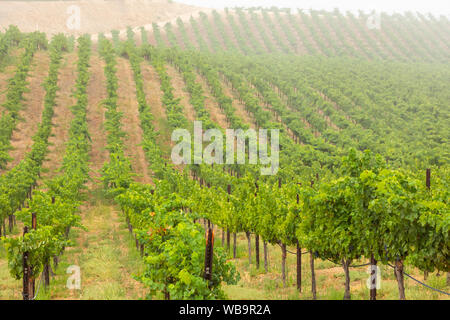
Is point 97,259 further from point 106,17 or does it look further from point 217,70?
point 106,17

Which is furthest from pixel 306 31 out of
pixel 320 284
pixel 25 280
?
pixel 25 280

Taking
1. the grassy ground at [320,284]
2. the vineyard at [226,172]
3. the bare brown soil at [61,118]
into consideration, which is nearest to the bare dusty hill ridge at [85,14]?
the vineyard at [226,172]

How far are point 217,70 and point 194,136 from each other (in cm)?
2919

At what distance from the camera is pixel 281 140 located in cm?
5050

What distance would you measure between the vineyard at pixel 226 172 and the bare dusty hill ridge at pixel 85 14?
81.4 feet

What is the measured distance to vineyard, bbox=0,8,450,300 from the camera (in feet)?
39.3

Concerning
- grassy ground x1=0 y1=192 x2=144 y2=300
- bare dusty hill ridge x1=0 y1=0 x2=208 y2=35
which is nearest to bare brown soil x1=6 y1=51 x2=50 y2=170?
grassy ground x1=0 y1=192 x2=144 y2=300

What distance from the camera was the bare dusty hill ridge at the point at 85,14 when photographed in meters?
130

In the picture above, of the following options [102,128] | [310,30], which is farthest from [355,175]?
[310,30]

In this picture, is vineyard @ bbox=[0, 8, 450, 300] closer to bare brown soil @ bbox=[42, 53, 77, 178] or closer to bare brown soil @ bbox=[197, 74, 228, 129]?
bare brown soil @ bbox=[42, 53, 77, 178]

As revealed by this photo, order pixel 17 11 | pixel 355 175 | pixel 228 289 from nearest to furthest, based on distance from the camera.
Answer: pixel 355 175 < pixel 228 289 < pixel 17 11

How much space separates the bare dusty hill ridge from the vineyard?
24817mm

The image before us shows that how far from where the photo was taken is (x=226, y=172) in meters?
39.6

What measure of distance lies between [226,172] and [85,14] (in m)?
133
